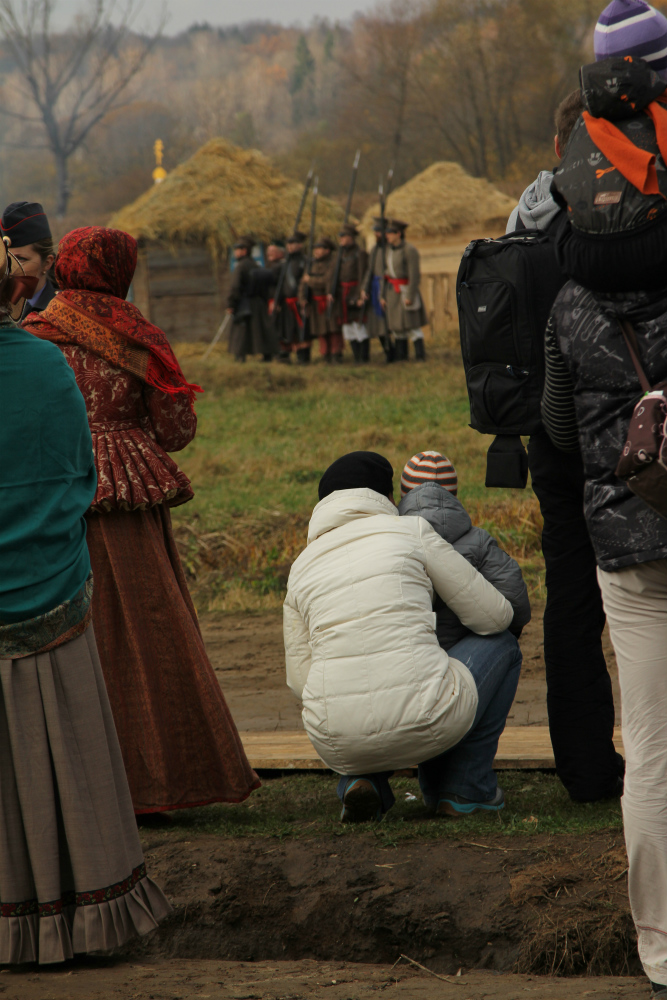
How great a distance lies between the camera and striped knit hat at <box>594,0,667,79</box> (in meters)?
2.22

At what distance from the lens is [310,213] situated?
19391mm

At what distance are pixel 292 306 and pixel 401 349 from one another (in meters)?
1.97

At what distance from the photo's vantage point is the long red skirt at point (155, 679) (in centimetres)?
324

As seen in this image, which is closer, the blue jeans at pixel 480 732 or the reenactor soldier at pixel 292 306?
the blue jeans at pixel 480 732

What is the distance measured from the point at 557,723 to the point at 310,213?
56.9ft

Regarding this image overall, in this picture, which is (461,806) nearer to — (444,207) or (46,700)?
(46,700)

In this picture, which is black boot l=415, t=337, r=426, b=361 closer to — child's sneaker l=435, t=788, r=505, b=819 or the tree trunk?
child's sneaker l=435, t=788, r=505, b=819

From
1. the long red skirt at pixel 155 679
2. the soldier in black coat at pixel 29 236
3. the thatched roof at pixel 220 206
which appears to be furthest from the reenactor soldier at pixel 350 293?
the long red skirt at pixel 155 679

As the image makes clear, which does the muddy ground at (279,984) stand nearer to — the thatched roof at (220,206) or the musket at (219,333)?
the musket at (219,333)

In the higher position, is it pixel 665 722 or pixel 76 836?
pixel 665 722

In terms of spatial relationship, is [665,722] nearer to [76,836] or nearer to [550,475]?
[550,475]

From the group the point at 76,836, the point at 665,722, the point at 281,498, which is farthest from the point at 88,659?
the point at 281,498

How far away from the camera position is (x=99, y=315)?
3.24 m

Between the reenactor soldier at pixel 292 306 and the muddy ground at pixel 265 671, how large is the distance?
10.5 m
